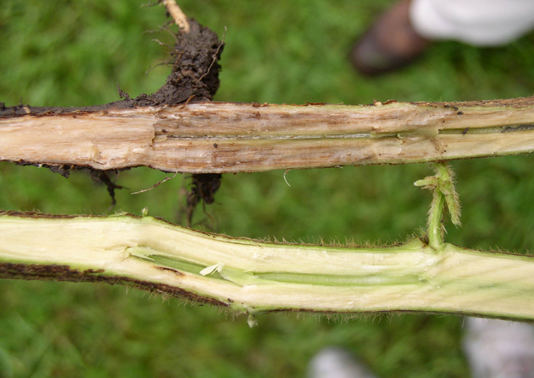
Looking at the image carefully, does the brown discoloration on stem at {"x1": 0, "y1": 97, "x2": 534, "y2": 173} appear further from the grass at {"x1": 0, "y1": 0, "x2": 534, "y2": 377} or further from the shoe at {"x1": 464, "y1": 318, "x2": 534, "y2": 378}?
the shoe at {"x1": 464, "y1": 318, "x2": 534, "y2": 378}

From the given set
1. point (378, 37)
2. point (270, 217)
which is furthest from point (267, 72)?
point (270, 217)

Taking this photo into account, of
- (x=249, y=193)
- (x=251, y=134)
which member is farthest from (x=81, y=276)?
(x=249, y=193)

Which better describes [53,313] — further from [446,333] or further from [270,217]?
[446,333]

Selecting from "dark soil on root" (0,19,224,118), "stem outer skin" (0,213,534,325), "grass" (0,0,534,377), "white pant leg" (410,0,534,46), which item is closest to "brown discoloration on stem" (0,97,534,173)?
"dark soil on root" (0,19,224,118)

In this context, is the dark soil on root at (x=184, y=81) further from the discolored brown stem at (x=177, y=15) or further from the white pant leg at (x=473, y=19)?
the white pant leg at (x=473, y=19)

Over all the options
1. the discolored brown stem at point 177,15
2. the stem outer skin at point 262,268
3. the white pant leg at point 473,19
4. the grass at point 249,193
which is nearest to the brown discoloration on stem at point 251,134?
the stem outer skin at point 262,268

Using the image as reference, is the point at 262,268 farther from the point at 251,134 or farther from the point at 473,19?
the point at 473,19

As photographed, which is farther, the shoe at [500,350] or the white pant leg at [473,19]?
the shoe at [500,350]
